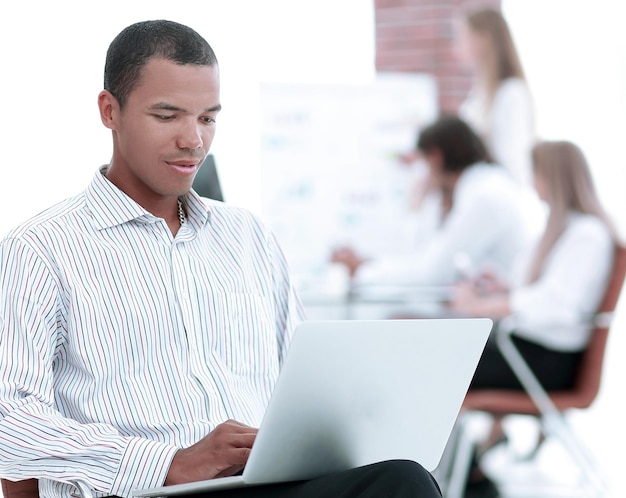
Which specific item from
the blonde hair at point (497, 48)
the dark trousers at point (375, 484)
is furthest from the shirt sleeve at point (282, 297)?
the blonde hair at point (497, 48)

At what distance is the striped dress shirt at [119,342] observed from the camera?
49.6 inches

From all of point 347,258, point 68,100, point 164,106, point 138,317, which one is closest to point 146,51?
point 164,106

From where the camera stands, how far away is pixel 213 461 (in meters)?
1.21

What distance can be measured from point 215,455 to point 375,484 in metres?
0.21

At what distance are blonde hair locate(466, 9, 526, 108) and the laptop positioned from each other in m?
3.07

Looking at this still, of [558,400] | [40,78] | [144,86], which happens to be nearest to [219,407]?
[144,86]

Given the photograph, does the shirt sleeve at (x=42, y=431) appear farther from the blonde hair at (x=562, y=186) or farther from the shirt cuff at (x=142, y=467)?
the blonde hair at (x=562, y=186)

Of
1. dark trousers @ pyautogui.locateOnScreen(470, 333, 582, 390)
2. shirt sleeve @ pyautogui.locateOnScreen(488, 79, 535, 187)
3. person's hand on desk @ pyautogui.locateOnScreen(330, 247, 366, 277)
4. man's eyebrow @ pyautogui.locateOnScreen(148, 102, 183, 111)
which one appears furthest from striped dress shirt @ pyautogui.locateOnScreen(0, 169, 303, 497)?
shirt sleeve @ pyautogui.locateOnScreen(488, 79, 535, 187)

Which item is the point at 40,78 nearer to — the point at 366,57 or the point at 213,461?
the point at 366,57

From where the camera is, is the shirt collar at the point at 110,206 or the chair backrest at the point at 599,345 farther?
the chair backrest at the point at 599,345

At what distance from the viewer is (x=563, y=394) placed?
3240 mm

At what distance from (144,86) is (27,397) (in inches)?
17.5

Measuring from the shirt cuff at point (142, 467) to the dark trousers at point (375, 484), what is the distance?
15cm

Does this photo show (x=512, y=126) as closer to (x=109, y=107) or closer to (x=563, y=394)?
(x=563, y=394)
